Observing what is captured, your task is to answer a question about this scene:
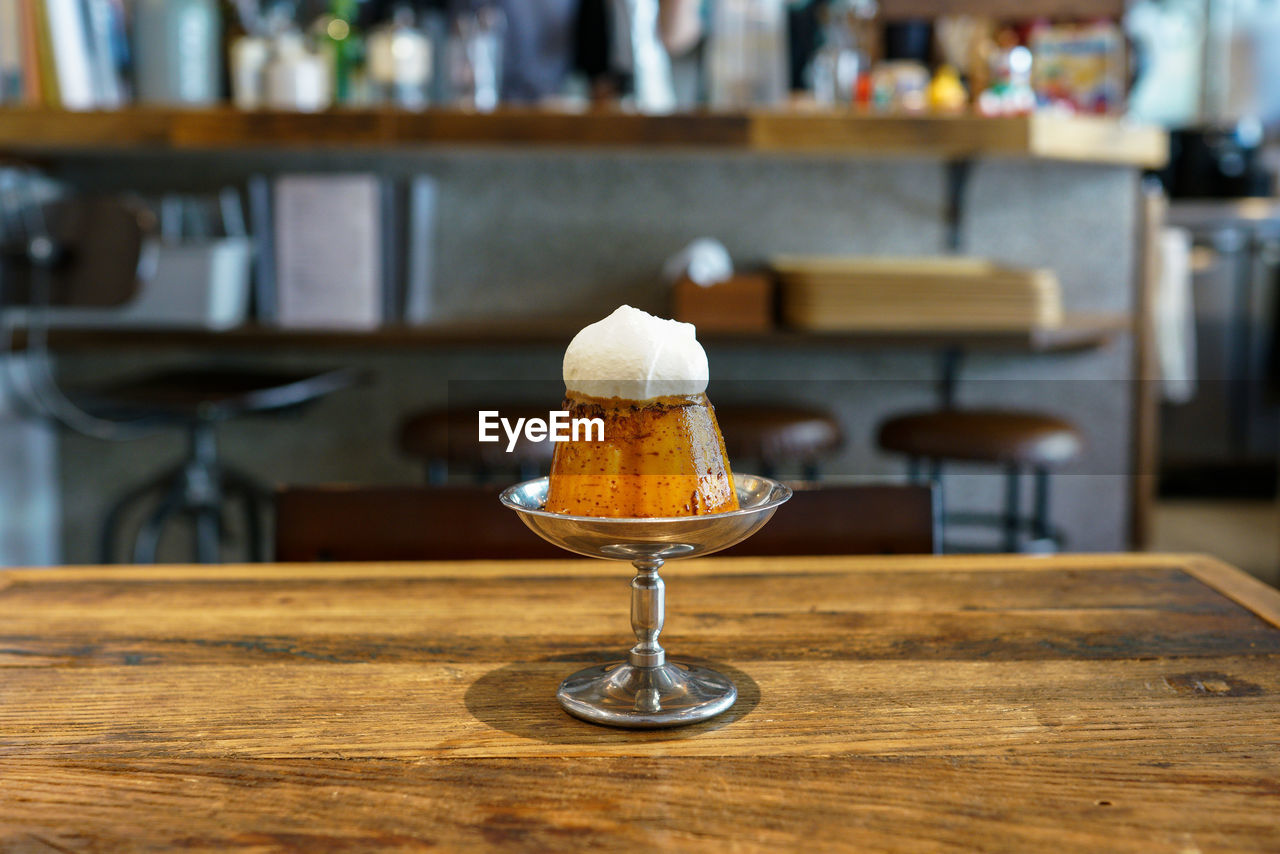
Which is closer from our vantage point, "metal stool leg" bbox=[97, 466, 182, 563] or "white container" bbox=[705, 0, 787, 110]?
"metal stool leg" bbox=[97, 466, 182, 563]

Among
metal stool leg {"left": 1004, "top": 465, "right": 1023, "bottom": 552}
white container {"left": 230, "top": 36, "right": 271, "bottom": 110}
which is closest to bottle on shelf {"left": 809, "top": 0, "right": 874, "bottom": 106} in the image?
metal stool leg {"left": 1004, "top": 465, "right": 1023, "bottom": 552}

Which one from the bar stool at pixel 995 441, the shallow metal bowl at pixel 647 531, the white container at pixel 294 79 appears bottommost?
the bar stool at pixel 995 441

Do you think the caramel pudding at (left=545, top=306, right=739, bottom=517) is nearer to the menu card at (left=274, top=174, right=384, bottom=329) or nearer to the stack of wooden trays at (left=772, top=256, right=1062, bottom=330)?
the stack of wooden trays at (left=772, top=256, right=1062, bottom=330)

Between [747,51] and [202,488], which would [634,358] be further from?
[747,51]

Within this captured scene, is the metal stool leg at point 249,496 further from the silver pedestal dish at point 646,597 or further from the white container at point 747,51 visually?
the silver pedestal dish at point 646,597

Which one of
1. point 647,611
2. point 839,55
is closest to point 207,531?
point 839,55

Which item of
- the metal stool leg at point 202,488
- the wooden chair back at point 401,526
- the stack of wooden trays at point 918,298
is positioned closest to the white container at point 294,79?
the metal stool leg at point 202,488
